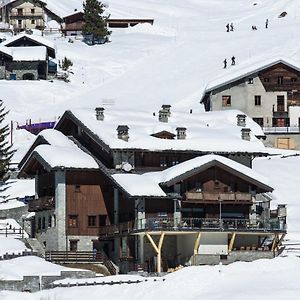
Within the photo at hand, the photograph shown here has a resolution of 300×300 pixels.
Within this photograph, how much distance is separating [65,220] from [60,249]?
1556 millimetres

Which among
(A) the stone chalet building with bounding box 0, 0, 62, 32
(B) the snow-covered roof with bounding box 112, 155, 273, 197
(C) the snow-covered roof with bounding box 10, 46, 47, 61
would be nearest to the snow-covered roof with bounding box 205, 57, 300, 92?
(C) the snow-covered roof with bounding box 10, 46, 47, 61

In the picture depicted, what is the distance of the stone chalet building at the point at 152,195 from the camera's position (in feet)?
186

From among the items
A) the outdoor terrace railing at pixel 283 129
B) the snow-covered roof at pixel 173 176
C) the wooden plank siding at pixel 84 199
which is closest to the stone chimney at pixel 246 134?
the snow-covered roof at pixel 173 176

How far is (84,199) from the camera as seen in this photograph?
60250mm

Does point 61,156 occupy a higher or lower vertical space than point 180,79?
lower

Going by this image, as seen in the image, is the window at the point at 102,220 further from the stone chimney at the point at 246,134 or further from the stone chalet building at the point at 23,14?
the stone chalet building at the point at 23,14

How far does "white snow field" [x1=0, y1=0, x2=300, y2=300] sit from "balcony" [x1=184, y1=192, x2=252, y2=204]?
299cm

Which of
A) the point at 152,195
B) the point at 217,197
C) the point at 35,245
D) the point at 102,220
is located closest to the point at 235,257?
the point at 217,197

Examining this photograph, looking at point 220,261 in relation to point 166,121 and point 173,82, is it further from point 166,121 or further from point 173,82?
point 173,82

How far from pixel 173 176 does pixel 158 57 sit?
7225 centimetres

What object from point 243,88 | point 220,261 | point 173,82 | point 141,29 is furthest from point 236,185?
point 141,29

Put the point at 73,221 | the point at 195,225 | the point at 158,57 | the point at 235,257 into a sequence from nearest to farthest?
the point at 235,257 → the point at 195,225 → the point at 73,221 → the point at 158,57

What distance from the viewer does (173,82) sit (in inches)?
4594

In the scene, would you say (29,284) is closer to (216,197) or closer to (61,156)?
(61,156)
